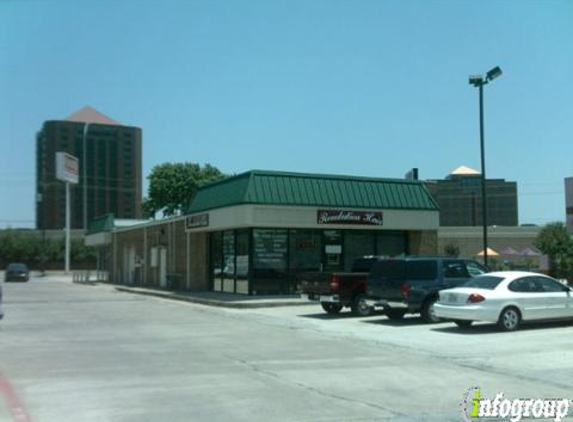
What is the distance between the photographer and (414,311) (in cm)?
2008

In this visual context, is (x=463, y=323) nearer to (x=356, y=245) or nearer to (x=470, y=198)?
(x=356, y=245)

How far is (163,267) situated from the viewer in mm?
41125

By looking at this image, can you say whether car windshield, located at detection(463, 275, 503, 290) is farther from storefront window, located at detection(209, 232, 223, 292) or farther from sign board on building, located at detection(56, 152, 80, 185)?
sign board on building, located at detection(56, 152, 80, 185)

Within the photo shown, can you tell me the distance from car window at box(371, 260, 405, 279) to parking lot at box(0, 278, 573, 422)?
1.35 metres

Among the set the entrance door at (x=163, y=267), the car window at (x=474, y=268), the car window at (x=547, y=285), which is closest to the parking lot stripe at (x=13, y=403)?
the car window at (x=547, y=285)

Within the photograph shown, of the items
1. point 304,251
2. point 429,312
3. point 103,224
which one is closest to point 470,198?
point 103,224

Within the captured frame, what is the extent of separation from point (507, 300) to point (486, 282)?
0.80 metres

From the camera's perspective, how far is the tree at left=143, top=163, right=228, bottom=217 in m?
75.5

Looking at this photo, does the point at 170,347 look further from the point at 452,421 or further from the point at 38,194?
the point at 38,194

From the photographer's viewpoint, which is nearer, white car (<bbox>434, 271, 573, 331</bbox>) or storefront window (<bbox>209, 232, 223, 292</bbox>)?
white car (<bbox>434, 271, 573, 331</bbox>)

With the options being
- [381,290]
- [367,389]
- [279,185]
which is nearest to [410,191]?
[279,185]

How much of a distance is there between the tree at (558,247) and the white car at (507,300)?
2405 centimetres

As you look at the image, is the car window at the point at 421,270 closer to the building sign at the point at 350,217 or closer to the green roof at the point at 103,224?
the building sign at the point at 350,217

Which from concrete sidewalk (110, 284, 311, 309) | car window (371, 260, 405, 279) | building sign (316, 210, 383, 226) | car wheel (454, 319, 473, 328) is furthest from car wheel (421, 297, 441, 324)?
building sign (316, 210, 383, 226)
